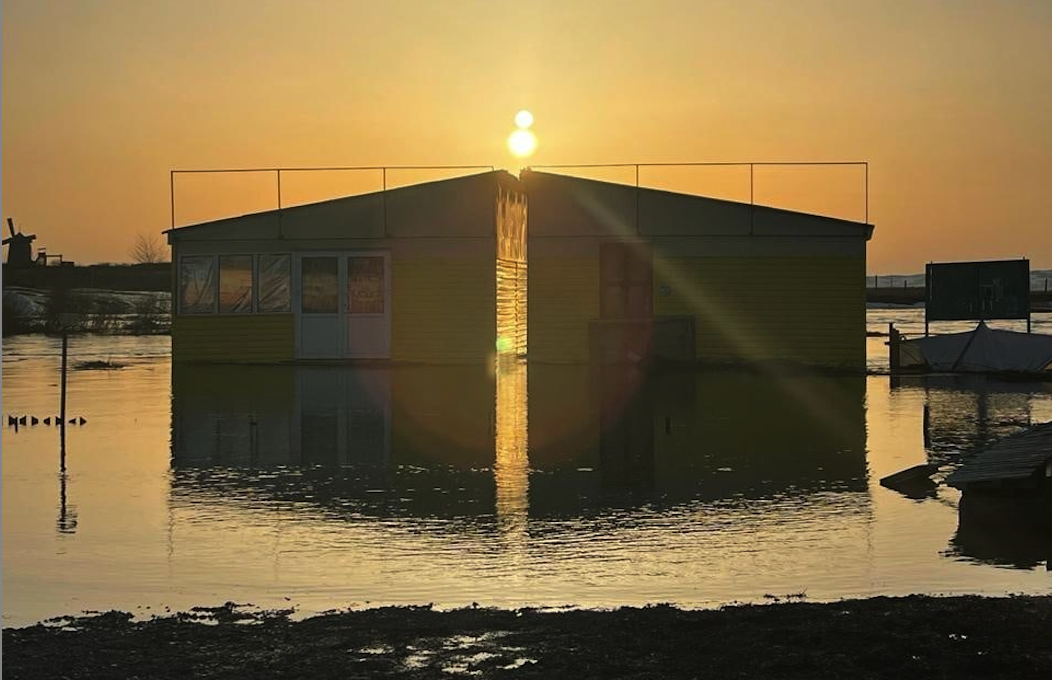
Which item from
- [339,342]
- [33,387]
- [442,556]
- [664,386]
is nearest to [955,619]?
[442,556]

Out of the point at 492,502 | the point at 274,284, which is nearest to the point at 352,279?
the point at 274,284

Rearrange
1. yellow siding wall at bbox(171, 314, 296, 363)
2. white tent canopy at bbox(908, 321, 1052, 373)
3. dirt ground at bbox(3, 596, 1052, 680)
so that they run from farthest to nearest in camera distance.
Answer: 1. yellow siding wall at bbox(171, 314, 296, 363)
2. white tent canopy at bbox(908, 321, 1052, 373)
3. dirt ground at bbox(3, 596, 1052, 680)

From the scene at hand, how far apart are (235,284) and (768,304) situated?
11.1 meters

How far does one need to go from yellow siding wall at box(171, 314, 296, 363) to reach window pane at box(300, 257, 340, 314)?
53 centimetres

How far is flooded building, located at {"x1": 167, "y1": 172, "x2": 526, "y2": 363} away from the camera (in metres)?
29.7

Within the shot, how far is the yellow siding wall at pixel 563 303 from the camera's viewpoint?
97.9 ft

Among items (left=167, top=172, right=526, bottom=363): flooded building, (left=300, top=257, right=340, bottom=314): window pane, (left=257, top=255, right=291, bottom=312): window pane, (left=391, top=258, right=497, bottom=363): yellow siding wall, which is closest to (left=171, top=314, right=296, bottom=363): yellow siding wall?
(left=167, top=172, right=526, bottom=363): flooded building

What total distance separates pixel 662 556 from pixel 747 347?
20.5m

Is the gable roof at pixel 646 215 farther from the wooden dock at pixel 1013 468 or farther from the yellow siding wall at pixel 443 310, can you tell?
the wooden dock at pixel 1013 468

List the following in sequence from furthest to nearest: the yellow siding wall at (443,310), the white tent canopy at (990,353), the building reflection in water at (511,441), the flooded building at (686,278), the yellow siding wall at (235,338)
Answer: the yellow siding wall at (235,338) < the yellow siding wall at (443,310) < the flooded building at (686,278) < the white tent canopy at (990,353) < the building reflection in water at (511,441)

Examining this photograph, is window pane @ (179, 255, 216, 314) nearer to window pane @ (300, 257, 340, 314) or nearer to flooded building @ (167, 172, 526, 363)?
flooded building @ (167, 172, 526, 363)

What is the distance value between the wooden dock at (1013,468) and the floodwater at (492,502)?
339mm

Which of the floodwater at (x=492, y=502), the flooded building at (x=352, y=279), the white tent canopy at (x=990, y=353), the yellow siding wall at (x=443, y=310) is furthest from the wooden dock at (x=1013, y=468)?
the flooded building at (x=352, y=279)

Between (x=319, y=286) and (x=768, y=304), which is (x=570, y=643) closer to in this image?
(x=768, y=304)
